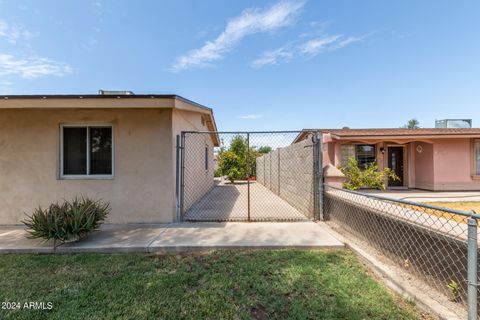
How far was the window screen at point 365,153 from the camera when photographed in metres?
12.5

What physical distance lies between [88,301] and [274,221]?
4.22 metres

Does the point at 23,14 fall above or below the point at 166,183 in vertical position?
above

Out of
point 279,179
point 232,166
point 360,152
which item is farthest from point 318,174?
point 232,166

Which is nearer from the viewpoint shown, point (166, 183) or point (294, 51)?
point (166, 183)

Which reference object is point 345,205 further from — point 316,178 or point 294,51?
point 294,51

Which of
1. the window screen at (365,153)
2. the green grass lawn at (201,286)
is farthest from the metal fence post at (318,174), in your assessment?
the window screen at (365,153)

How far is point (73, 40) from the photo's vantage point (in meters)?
9.46

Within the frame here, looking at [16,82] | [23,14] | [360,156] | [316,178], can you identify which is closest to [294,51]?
[360,156]

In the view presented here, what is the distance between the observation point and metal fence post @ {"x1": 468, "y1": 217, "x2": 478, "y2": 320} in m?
2.00

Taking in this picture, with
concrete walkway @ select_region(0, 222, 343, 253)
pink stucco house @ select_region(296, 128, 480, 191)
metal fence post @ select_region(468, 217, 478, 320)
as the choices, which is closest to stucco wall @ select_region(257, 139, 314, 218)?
concrete walkway @ select_region(0, 222, 343, 253)

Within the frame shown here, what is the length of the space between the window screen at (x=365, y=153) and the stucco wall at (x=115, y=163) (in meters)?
10.7

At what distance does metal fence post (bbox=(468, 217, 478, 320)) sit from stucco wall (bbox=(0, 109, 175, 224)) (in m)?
5.26

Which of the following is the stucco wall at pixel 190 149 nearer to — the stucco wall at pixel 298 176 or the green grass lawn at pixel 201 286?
the green grass lawn at pixel 201 286

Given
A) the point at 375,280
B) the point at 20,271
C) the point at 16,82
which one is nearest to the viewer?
the point at 375,280
